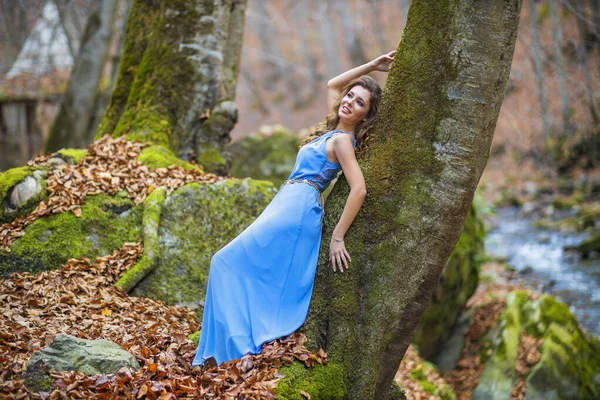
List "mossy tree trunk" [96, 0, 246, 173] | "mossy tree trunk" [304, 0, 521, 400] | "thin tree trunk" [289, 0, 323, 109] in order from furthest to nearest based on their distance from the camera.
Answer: "thin tree trunk" [289, 0, 323, 109] < "mossy tree trunk" [96, 0, 246, 173] < "mossy tree trunk" [304, 0, 521, 400]

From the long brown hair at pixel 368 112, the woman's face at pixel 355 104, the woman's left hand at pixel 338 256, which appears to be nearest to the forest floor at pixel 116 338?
the woman's left hand at pixel 338 256

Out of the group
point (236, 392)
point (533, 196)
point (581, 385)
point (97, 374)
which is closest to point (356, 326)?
point (236, 392)

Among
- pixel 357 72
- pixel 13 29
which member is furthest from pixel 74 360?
pixel 13 29

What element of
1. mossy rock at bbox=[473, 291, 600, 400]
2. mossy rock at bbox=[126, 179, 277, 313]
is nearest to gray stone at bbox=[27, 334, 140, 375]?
mossy rock at bbox=[126, 179, 277, 313]

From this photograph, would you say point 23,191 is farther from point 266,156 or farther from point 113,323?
point 266,156

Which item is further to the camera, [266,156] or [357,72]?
[266,156]

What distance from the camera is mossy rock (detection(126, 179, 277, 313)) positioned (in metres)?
5.46

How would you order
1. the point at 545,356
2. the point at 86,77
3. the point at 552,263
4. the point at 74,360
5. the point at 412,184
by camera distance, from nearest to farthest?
the point at 74,360 → the point at 412,184 → the point at 545,356 → the point at 86,77 → the point at 552,263

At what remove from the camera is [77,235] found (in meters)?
5.35

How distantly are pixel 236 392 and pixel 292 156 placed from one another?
286 inches

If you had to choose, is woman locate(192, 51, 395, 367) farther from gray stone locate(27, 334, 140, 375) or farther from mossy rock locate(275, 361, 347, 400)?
gray stone locate(27, 334, 140, 375)

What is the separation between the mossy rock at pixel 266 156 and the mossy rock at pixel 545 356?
15.1 feet

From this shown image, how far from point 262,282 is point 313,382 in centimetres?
81

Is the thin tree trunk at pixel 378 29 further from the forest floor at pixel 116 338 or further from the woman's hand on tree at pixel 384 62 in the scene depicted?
the forest floor at pixel 116 338
